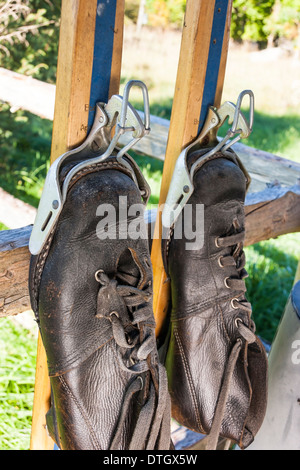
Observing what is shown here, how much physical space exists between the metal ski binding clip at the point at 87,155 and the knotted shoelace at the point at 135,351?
113 mm

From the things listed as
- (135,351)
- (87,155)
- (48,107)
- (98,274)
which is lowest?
(48,107)

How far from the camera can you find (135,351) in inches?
30.2

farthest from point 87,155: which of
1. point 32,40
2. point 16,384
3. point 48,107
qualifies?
point 32,40

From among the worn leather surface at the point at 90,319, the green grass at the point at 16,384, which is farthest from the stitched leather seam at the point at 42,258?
the green grass at the point at 16,384

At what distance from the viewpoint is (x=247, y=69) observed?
25.4ft

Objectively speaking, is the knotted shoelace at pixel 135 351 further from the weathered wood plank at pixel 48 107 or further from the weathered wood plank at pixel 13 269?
the weathered wood plank at pixel 48 107

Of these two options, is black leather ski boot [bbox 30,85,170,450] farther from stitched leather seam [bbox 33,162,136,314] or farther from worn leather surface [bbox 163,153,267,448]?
worn leather surface [bbox 163,153,267,448]

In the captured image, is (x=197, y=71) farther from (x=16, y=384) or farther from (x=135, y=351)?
(x=16, y=384)

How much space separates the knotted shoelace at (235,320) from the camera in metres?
0.91

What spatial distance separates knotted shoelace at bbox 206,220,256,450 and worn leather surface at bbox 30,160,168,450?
20cm

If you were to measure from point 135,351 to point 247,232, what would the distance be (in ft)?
2.08

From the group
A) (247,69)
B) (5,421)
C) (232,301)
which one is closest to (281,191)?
(232,301)

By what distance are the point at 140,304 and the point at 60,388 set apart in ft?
0.58

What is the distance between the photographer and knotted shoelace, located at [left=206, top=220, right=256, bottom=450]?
0.91 meters
